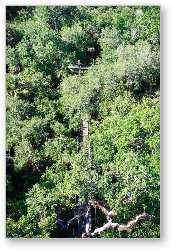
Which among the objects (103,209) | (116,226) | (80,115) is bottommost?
(116,226)

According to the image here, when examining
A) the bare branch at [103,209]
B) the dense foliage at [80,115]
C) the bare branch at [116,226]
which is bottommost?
the bare branch at [116,226]

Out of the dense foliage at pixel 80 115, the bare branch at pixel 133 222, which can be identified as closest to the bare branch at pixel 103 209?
the dense foliage at pixel 80 115

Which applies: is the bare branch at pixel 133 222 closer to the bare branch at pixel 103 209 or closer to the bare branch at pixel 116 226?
the bare branch at pixel 116 226

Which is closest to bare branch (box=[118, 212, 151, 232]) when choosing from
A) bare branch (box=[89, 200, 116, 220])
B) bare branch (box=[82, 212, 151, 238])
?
bare branch (box=[82, 212, 151, 238])

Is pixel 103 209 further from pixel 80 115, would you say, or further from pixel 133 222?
pixel 80 115

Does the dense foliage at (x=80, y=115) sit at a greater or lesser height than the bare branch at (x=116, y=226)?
greater

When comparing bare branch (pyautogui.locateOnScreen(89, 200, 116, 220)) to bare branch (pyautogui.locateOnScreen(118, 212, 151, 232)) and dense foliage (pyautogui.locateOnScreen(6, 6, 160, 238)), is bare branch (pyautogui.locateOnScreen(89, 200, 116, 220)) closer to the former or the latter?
dense foliage (pyautogui.locateOnScreen(6, 6, 160, 238))

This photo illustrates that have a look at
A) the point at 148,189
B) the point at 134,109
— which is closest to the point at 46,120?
the point at 134,109

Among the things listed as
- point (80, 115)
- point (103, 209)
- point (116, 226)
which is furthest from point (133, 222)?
point (80, 115)
